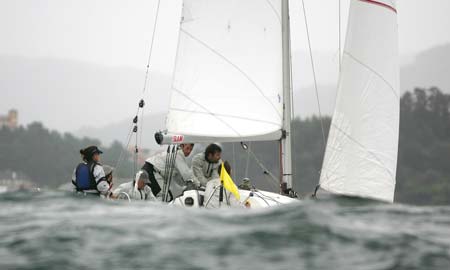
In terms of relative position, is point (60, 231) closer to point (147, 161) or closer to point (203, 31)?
point (147, 161)

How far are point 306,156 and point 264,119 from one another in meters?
67.7

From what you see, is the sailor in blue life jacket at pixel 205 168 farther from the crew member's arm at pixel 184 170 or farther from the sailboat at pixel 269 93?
the sailboat at pixel 269 93

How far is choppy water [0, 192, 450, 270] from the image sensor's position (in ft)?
24.1

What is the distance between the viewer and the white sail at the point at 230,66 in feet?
51.2

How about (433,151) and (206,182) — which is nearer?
(206,182)

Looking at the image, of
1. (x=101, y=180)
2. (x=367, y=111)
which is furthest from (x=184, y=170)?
(x=367, y=111)

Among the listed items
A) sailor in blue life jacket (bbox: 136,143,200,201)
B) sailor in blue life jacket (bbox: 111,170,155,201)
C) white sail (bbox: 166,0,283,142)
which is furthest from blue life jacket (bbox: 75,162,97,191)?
white sail (bbox: 166,0,283,142)

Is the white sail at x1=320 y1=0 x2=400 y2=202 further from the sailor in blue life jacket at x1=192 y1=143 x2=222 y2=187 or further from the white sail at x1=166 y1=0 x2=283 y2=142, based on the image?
the sailor in blue life jacket at x1=192 y1=143 x2=222 y2=187

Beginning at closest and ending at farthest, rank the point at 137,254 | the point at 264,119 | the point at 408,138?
the point at 137,254
the point at 264,119
the point at 408,138

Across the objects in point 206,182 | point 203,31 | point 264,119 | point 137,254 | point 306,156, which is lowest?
point 137,254

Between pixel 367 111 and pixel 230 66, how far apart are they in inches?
110

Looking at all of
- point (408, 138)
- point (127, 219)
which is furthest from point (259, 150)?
point (127, 219)

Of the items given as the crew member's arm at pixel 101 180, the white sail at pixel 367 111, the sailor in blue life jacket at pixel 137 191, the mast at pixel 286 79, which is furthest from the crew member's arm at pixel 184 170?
the white sail at pixel 367 111

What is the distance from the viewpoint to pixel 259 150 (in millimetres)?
85500
